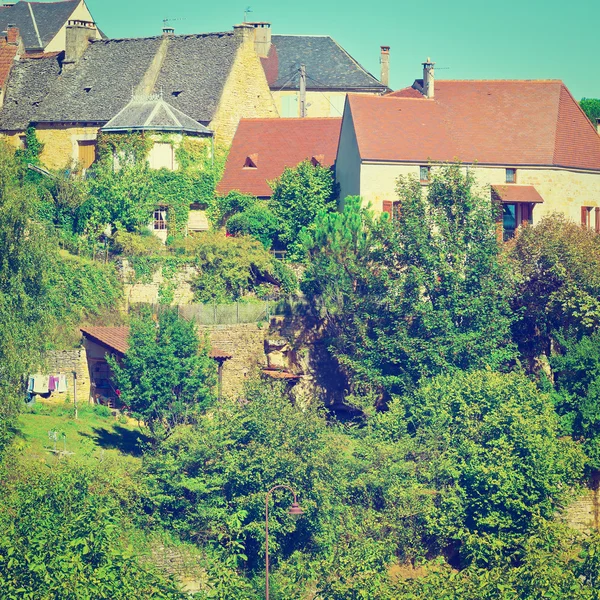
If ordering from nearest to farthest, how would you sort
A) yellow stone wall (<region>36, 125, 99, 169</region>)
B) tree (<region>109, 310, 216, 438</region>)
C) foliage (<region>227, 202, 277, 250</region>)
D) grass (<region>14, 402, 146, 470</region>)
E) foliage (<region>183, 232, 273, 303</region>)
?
grass (<region>14, 402, 146, 470</region>) → tree (<region>109, 310, 216, 438</region>) → foliage (<region>183, 232, 273, 303</region>) → foliage (<region>227, 202, 277, 250</region>) → yellow stone wall (<region>36, 125, 99, 169</region>)

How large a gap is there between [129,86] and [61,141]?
3.70 meters

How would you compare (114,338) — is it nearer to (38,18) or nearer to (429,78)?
(429,78)

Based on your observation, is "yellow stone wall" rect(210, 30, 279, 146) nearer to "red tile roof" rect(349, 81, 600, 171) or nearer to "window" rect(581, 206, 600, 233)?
A: "red tile roof" rect(349, 81, 600, 171)

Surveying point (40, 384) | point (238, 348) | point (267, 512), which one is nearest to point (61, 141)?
point (238, 348)

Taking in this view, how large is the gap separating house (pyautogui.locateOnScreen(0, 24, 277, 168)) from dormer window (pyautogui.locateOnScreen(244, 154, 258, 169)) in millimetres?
1504

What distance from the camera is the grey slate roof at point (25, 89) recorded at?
6856cm

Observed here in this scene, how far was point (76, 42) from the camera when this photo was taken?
70.4 m

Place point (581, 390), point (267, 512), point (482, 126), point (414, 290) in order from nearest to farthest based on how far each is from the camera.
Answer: point (267, 512)
point (581, 390)
point (414, 290)
point (482, 126)

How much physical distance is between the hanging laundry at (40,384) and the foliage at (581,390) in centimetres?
1700

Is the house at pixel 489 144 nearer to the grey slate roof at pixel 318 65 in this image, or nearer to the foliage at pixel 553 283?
the foliage at pixel 553 283

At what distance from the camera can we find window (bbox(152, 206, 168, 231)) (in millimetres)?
61484

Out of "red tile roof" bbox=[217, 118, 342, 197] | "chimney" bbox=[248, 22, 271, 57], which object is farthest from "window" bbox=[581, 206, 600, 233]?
"chimney" bbox=[248, 22, 271, 57]

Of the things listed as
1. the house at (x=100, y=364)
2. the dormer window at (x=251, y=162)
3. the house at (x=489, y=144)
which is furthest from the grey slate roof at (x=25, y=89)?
the house at (x=100, y=364)

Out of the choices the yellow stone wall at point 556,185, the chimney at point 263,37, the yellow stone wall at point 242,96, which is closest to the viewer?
the yellow stone wall at point 556,185
